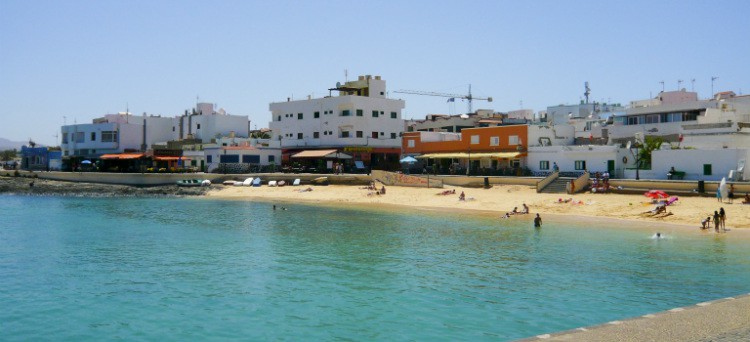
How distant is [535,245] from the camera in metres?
30.9

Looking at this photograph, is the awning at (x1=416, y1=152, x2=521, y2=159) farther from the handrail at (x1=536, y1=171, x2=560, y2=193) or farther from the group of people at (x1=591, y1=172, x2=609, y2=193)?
the group of people at (x1=591, y1=172, x2=609, y2=193)

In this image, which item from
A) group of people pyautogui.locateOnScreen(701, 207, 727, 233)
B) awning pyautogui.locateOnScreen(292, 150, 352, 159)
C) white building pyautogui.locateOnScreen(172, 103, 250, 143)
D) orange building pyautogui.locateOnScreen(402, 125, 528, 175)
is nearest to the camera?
group of people pyautogui.locateOnScreen(701, 207, 727, 233)

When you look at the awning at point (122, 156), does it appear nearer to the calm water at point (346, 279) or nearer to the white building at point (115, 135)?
the white building at point (115, 135)

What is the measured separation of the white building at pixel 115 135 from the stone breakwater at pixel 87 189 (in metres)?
12.9


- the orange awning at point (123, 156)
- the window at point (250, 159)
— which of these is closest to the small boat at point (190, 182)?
the window at point (250, 159)

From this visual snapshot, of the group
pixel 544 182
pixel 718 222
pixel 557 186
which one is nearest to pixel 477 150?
pixel 544 182

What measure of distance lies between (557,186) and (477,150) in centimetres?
1630

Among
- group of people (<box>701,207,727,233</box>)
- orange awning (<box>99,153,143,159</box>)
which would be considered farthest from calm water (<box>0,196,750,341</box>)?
orange awning (<box>99,153,143,159</box>)

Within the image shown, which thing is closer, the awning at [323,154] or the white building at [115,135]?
the awning at [323,154]

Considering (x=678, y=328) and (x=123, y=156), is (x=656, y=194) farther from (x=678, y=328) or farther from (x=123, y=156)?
(x=123, y=156)

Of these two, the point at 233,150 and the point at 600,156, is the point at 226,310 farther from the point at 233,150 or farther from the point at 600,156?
the point at 233,150

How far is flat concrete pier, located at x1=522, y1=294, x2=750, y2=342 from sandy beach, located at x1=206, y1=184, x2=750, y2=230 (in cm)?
2436

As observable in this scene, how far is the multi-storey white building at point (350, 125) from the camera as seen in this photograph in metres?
76.6

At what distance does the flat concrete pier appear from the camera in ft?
37.9
